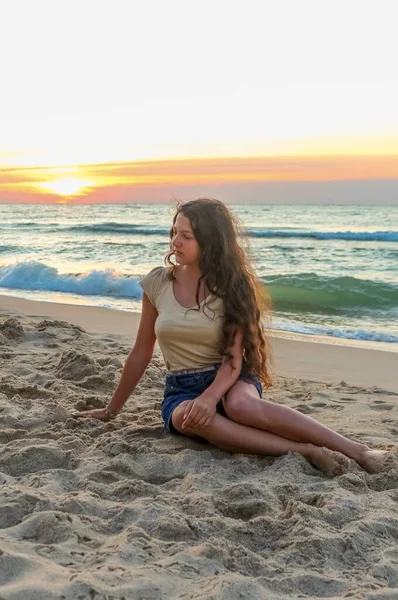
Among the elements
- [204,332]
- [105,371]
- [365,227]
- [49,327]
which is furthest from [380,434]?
[365,227]

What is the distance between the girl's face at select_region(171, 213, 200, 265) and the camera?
12.6 feet

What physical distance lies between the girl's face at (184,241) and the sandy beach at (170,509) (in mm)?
1073

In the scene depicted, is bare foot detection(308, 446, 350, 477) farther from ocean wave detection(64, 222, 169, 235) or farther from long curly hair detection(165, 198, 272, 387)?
ocean wave detection(64, 222, 169, 235)

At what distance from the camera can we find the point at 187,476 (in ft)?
11.1

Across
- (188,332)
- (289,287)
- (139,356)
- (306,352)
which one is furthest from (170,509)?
(289,287)

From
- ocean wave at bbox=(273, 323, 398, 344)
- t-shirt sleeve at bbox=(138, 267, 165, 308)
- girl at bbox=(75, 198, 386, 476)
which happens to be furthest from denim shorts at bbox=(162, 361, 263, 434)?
ocean wave at bbox=(273, 323, 398, 344)

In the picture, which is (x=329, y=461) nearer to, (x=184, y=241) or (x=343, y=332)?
(x=184, y=241)

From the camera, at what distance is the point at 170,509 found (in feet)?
9.62

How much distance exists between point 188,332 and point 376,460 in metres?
1.23

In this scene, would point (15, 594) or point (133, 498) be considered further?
point (133, 498)

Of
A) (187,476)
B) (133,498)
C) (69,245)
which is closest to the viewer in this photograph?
(133,498)

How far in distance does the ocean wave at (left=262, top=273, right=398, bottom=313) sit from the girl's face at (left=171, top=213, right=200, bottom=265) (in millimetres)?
6760

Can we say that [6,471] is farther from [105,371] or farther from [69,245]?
[69,245]

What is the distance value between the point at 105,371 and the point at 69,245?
18065 mm
